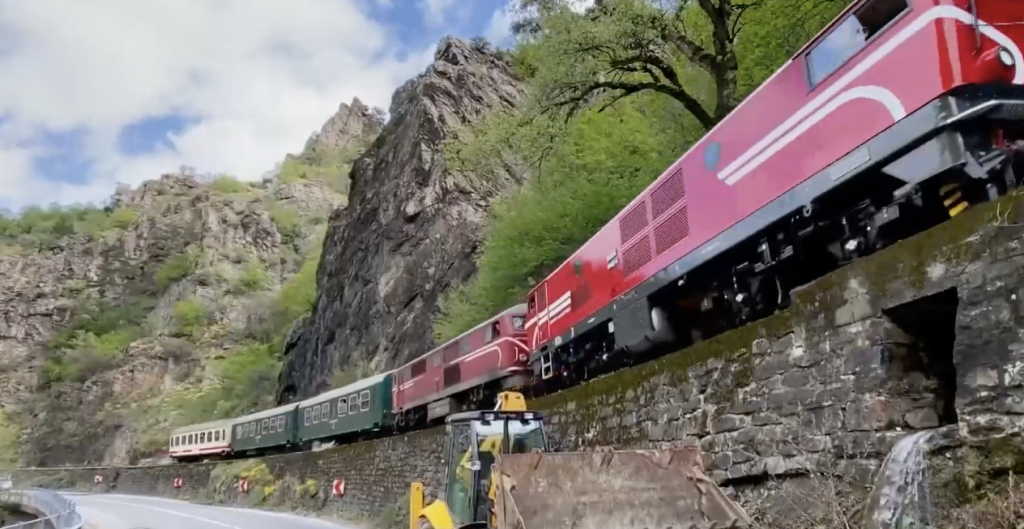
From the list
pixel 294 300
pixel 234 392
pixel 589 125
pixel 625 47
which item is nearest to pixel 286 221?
pixel 294 300

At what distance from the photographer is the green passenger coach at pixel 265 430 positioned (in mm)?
30328

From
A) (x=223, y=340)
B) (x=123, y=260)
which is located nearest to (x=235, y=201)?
(x=123, y=260)

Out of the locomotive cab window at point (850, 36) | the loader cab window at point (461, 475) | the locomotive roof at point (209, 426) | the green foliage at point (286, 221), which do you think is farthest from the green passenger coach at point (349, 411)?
the green foliage at point (286, 221)

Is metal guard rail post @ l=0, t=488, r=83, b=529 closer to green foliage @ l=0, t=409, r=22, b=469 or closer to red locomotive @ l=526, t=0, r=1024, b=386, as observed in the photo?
red locomotive @ l=526, t=0, r=1024, b=386

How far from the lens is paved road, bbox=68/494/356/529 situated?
19.2 metres

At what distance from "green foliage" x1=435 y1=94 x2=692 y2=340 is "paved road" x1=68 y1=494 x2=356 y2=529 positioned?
26.3ft

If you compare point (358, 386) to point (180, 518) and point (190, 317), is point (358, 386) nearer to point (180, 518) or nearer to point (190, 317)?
point (180, 518)

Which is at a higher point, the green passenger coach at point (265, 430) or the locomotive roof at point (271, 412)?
the locomotive roof at point (271, 412)

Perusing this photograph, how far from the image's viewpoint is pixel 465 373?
59.9 ft

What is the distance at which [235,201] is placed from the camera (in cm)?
8275

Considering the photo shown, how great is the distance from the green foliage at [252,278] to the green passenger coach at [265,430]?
126ft

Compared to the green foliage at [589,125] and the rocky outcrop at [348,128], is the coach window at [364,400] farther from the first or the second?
the rocky outcrop at [348,128]

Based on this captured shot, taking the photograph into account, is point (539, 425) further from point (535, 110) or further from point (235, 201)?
point (235, 201)

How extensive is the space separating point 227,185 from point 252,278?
23.1 m
